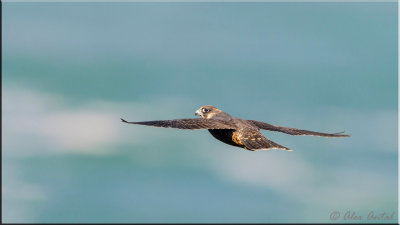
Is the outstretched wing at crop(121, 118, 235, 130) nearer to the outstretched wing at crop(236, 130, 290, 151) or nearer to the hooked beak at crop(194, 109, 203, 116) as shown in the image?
the outstretched wing at crop(236, 130, 290, 151)

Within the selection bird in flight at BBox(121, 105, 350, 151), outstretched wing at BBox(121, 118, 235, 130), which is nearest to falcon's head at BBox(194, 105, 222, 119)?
bird in flight at BBox(121, 105, 350, 151)

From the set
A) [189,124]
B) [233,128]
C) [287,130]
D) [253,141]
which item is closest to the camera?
[189,124]

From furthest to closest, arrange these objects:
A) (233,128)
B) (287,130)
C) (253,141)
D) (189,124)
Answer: (287,130) < (233,128) < (253,141) < (189,124)

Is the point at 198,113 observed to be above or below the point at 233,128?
above

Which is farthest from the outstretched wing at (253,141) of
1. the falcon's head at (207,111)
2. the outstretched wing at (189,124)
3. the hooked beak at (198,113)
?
the hooked beak at (198,113)

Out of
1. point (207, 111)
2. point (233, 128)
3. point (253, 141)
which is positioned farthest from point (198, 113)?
point (253, 141)

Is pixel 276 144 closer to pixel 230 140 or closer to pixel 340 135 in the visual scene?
pixel 230 140

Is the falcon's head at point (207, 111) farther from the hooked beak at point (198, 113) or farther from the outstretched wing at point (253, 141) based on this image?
the outstretched wing at point (253, 141)

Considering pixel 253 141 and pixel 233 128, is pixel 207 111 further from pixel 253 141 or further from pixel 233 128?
pixel 253 141
